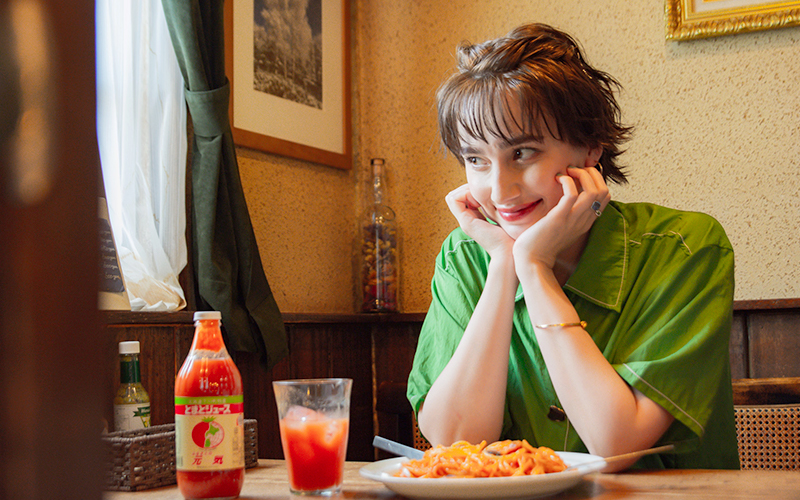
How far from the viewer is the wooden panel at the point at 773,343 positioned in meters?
2.13

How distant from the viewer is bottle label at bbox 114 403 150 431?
1.39 metres

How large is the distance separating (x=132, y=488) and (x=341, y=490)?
25 centimetres

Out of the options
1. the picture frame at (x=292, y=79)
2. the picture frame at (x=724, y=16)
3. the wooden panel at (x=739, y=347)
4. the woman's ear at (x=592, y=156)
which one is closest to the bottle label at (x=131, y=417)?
the woman's ear at (x=592, y=156)

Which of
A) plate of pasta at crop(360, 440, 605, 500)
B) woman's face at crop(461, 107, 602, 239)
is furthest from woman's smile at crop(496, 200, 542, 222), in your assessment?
plate of pasta at crop(360, 440, 605, 500)

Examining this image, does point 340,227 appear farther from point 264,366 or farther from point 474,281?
point 474,281

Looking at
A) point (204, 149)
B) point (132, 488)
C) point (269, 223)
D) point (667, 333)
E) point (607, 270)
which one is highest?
point (204, 149)

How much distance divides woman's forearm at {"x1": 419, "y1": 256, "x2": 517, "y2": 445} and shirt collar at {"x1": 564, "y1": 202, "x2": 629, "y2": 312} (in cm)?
A: 14

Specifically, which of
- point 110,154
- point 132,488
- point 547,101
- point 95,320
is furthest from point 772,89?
point 95,320

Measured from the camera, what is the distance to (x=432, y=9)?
2836mm

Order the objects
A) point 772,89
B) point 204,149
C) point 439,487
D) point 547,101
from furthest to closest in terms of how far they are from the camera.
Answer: point 772,89
point 204,149
point 547,101
point 439,487

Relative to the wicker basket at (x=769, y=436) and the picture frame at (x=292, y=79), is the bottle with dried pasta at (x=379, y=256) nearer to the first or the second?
the picture frame at (x=292, y=79)

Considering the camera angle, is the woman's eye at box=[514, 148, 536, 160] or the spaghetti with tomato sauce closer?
the spaghetti with tomato sauce

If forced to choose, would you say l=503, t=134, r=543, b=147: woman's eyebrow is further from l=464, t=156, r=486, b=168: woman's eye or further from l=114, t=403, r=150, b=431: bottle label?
l=114, t=403, r=150, b=431: bottle label

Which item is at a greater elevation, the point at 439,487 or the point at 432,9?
the point at 432,9
